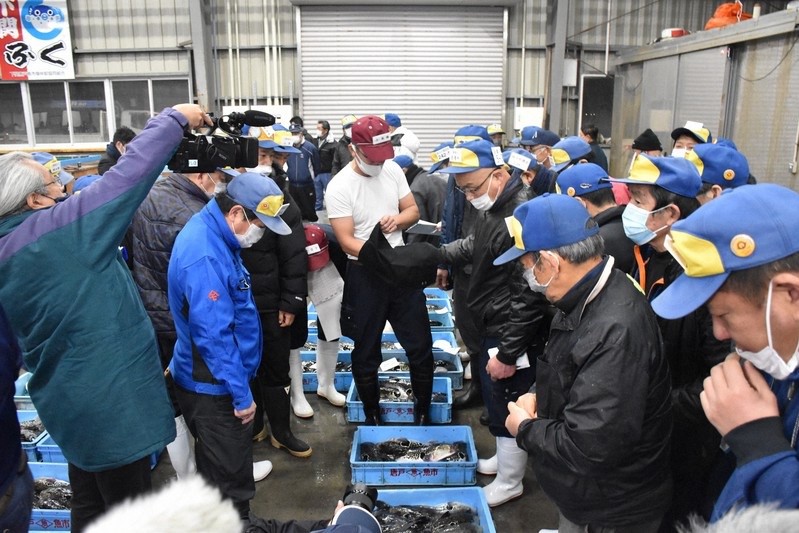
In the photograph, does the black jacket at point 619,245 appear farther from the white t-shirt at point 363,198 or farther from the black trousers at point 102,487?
the black trousers at point 102,487

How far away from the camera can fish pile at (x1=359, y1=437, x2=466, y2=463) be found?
3.66 m

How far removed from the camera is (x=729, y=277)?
1.22m

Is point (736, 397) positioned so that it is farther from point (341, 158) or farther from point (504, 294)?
point (341, 158)

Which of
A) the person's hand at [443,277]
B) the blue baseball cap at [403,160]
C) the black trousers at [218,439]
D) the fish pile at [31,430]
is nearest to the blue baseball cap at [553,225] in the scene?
the black trousers at [218,439]

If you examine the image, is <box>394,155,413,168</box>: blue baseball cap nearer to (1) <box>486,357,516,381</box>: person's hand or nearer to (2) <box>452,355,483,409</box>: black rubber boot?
(2) <box>452,355,483,409</box>: black rubber boot

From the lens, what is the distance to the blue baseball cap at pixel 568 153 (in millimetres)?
5434

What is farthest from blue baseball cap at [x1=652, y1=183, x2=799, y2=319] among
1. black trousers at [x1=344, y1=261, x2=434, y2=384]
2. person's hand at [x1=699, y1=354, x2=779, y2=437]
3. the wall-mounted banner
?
the wall-mounted banner

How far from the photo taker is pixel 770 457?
120cm

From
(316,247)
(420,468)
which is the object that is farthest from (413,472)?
(316,247)

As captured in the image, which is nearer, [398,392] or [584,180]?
[584,180]

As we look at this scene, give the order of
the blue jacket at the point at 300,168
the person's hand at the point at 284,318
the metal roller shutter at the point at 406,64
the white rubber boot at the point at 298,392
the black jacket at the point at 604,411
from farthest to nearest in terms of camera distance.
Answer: the metal roller shutter at the point at 406,64 < the blue jacket at the point at 300,168 < the white rubber boot at the point at 298,392 < the person's hand at the point at 284,318 < the black jacket at the point at 604,411

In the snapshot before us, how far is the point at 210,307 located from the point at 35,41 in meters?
12.2

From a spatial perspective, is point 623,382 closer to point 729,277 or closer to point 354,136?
point 729,277

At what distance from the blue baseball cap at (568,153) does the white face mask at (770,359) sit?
4306 mm
